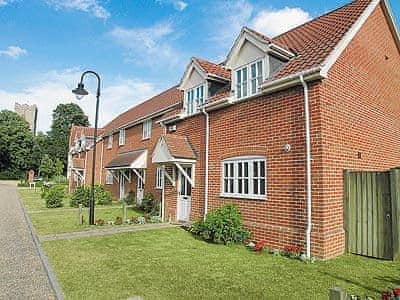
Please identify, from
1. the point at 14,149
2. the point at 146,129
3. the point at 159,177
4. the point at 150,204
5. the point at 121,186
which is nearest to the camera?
the point at 150,204

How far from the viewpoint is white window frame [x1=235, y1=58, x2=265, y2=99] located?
1054cm

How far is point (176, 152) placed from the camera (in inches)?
528

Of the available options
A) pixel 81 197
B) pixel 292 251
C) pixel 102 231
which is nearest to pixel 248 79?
pixel 292 251

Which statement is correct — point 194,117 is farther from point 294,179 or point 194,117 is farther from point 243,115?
point 294,179

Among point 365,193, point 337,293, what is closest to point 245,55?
point 365,193

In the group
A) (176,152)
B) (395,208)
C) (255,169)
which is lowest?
(395,208)

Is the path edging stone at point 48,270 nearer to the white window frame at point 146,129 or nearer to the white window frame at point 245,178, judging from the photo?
the white window frame at point 245,178

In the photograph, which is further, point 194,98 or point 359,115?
point 194,98

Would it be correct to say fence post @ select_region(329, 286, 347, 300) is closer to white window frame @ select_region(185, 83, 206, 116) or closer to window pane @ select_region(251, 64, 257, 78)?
window pane @ select_region(251, 64, 257, 78)

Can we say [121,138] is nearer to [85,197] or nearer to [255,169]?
[85,197]

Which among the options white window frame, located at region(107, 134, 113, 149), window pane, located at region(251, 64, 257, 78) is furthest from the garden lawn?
white window frame, located at region(107, 134, 113, 149)

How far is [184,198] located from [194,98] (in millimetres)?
4902

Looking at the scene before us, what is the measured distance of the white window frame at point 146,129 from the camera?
838 inches

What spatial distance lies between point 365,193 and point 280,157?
258 centimetres
